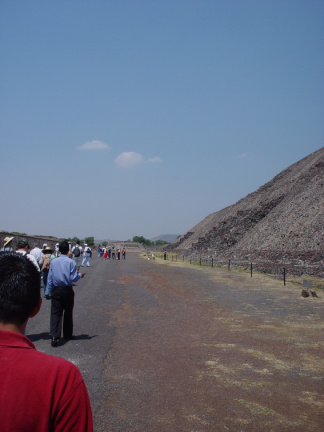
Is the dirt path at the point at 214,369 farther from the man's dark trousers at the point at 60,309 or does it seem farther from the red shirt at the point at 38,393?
the red shirt at the point at 38,393

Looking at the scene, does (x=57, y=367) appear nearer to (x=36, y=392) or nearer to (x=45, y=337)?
(x=36, y=392)

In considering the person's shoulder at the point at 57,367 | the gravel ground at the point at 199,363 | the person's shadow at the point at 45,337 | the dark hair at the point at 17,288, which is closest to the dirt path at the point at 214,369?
the gravel ground at the point at 199,363

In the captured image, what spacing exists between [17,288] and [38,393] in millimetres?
575

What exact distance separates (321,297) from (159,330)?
806 cm

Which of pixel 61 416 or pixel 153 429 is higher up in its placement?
pixel 61 416

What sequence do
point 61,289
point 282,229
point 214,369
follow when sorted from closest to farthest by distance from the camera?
point 214,369
point 61,289
point 282,229

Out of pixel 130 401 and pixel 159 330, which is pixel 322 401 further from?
pixel 159 330

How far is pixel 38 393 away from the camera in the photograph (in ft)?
5.93

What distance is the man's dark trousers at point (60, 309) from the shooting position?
26.0 ft

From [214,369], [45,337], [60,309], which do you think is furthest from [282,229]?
[214,369]

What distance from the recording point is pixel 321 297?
1504cm

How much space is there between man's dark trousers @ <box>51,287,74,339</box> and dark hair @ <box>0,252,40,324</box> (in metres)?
5.99

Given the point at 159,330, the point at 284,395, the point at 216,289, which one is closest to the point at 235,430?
the point at 284,395

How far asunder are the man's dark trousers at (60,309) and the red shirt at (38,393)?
632 cm
